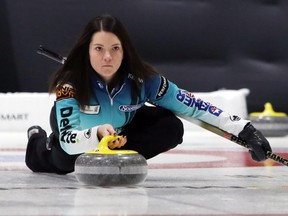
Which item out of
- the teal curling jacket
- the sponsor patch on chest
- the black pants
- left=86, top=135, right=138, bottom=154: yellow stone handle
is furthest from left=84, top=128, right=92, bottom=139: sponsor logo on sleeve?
the black pants

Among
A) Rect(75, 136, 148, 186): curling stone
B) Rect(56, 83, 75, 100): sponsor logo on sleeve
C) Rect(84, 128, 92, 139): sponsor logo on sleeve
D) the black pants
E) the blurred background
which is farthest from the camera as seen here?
the blurred background

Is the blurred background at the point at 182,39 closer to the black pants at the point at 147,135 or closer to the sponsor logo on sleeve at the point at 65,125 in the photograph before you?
the black pants at the point at 147,135

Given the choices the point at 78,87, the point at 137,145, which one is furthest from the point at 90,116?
the point at 137,145

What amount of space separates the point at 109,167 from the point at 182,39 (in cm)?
504

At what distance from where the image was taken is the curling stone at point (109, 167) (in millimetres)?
1940

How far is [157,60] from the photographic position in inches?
269

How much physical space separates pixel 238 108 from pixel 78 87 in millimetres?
3830

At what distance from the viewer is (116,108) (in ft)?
7.92

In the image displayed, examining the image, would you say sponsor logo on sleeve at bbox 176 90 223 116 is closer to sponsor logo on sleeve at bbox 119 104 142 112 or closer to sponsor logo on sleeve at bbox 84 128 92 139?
sponsor logo on sleeve at bbox 119 104 142 112

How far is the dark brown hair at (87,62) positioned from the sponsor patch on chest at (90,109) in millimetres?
26

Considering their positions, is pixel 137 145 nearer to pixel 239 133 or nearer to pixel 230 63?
pixel 239 133

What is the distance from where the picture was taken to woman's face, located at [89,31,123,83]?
2.28 metres

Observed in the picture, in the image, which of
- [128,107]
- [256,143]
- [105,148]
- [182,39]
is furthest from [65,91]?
[182,39]

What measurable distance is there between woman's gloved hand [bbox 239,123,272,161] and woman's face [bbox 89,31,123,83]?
51 cm
